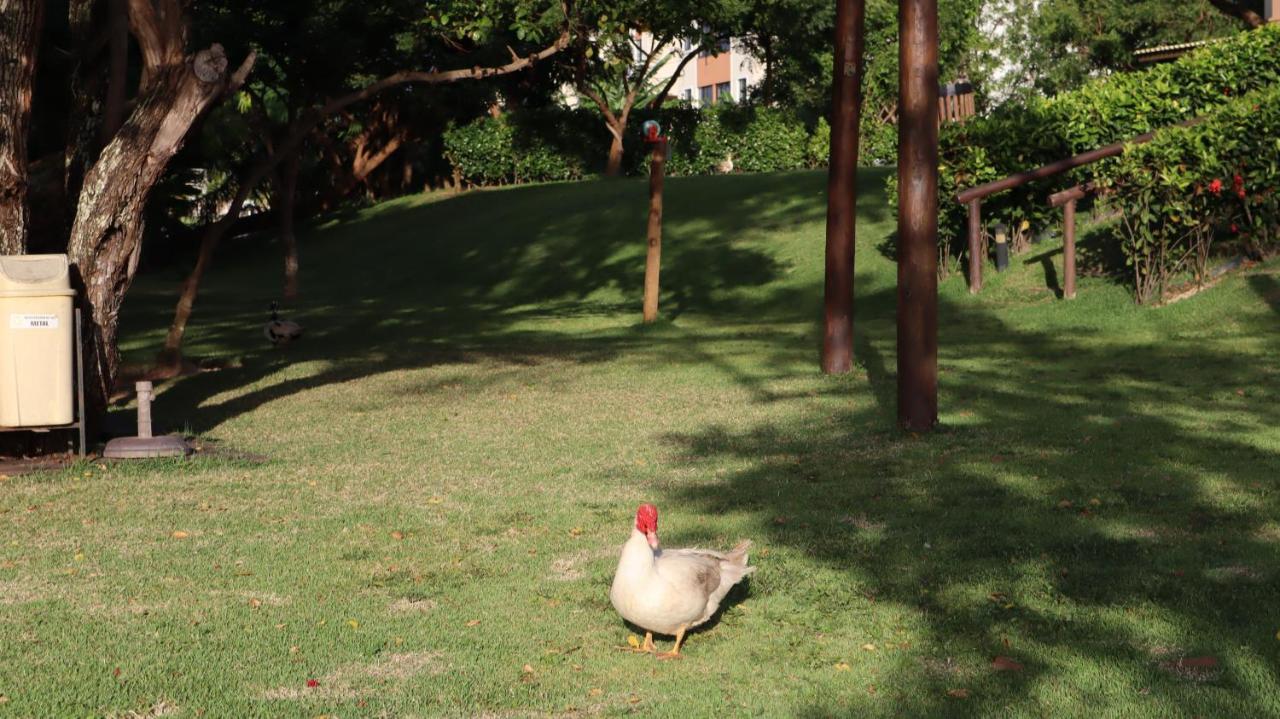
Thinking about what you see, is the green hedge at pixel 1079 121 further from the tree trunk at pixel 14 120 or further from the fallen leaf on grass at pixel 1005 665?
the fallen leaf on grass at pixel 1005 665

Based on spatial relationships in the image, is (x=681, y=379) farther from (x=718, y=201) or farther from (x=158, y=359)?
(x=718, y=201)

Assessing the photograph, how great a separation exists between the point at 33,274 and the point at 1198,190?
12826 mm

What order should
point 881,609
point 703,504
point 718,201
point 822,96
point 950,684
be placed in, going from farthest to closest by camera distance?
point 822,96
point 718,201
point 703,504
point 881,609
point 950,684

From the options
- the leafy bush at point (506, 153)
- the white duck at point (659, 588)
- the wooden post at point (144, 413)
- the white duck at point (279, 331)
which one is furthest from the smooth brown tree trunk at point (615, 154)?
the white duck at point (659, 588)

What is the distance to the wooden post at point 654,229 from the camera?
21.0 metres

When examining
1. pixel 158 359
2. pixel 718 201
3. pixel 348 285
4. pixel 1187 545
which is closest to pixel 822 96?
pixel 718 201

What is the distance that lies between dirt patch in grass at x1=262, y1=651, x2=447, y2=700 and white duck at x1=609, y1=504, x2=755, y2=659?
2.76ft

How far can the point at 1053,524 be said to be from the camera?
8.05 m

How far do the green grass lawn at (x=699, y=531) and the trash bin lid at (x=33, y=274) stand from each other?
1.41 metres

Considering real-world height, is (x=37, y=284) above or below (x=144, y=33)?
below

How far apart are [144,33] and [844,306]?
7229mm

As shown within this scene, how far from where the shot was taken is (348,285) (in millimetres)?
33781

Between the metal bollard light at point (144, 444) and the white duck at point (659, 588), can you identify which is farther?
the metal bollard light at point (144, 444)

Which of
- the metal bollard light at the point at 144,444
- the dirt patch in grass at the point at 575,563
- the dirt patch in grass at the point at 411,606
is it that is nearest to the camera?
the dirt patch in grass at the point at 411,606
